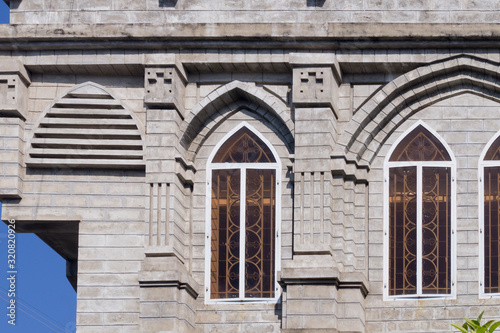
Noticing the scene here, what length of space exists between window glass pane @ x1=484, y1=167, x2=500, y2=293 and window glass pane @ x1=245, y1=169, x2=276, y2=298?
4.33 m

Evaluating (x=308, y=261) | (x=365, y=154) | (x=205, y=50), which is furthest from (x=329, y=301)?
(x=205, y=50)

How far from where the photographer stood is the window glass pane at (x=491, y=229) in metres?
38.5

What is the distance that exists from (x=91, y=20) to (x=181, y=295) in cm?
621

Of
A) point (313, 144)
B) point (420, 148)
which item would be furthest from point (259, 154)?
point (420, 148)

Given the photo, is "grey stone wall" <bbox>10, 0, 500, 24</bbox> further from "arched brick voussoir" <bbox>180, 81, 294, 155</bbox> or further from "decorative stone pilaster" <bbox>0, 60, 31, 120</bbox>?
"arched brick voussoir" <bbox>180, 81, 294, 155</bbox>

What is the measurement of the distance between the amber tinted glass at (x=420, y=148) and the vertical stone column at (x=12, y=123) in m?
7.69

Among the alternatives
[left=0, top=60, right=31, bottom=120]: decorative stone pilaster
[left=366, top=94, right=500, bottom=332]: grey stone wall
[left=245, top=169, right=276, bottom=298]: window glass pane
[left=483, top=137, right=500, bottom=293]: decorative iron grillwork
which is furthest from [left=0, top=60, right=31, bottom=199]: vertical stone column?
[left=483, top=137, right=500, bottom=293]: decorative iron grillwork

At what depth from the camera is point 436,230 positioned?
1529 inches

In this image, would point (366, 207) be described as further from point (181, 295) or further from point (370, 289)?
point (181, 295)

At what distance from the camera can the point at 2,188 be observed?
39188 mm

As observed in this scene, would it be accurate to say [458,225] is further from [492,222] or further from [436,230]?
[492,222]

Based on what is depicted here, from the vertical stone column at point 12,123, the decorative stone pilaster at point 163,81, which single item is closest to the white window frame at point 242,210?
the decorative stone pilaster at point 163,81

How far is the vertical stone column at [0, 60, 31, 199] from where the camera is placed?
3928cm

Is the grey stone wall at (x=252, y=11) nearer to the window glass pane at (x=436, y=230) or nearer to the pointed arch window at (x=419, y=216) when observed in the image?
the pointed arch window at (x=419, y=216)
